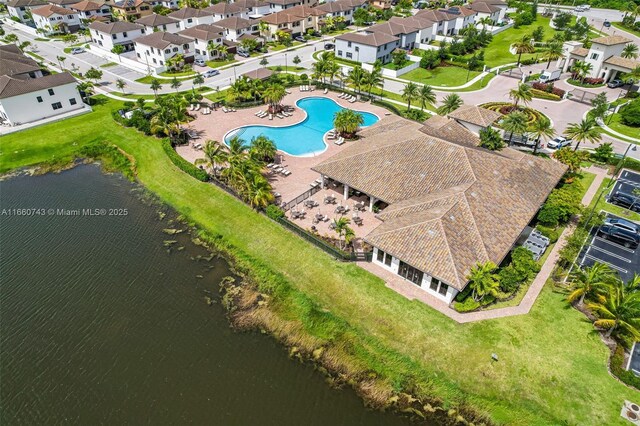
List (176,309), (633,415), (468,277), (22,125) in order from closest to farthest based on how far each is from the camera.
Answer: (633,415) → (468,277) → (176,309) → (22,125)

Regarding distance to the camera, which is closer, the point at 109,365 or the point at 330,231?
the point at 109,365

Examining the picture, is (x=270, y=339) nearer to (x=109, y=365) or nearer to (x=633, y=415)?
(x=109, y=365)

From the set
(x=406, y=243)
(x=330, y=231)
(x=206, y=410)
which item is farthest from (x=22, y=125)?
(x=406, y=243)

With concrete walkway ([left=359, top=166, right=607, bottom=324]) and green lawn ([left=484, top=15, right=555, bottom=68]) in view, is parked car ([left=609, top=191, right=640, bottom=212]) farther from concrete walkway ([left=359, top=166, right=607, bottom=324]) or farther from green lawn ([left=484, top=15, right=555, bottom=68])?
green lawn ([left=484, top=15, right=555, bottom=68])

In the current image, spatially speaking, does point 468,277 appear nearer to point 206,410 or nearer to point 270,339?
point 270,339

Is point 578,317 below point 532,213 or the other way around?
below

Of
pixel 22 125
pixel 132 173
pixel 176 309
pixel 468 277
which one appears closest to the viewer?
pixel 468 277

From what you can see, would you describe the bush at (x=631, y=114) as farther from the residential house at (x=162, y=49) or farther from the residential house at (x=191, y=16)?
the residential house at (x=191, y=16)
